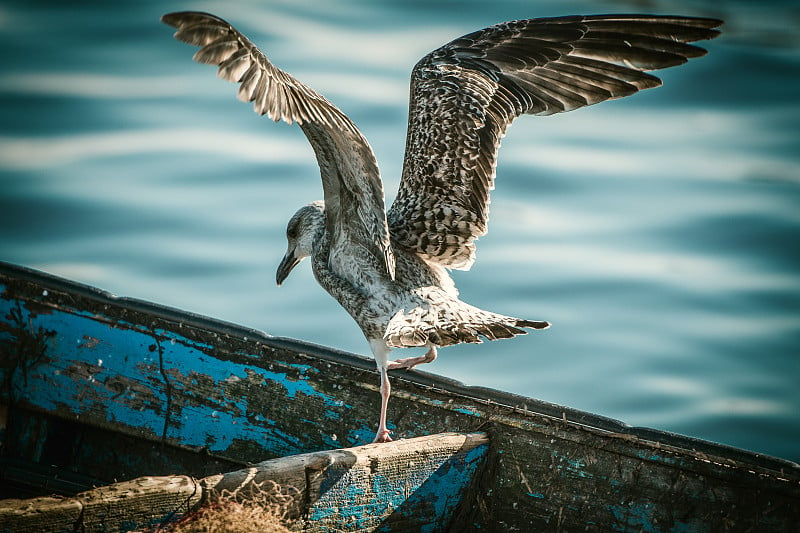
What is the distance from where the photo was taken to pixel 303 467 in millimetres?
3209

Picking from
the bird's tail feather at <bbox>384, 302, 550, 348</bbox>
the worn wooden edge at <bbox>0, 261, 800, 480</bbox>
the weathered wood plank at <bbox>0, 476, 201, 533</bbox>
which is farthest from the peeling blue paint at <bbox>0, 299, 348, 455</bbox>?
the weathered wood plank at <bbox>0, 476, 201, 533</bbox>

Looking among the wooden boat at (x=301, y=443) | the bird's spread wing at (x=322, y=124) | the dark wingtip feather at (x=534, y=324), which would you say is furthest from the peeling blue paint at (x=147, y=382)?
the dark wingtip feather at (x=534, y=324)

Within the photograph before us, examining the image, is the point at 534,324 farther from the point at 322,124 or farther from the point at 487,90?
the point at 487,90

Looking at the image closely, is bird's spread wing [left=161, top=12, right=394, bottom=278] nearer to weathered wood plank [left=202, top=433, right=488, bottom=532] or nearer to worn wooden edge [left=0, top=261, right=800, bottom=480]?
worn wooden edge [left=0, top=261, right=800, bottom=480]

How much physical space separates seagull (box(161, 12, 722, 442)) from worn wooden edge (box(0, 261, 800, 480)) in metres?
0.19

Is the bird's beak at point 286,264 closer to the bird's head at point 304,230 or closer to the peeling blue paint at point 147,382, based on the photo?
the bird's head at point 304,230

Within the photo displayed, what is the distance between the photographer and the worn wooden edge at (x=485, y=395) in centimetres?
355

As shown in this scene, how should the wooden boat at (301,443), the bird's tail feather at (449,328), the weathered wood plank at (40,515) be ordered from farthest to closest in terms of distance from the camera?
the bird's tail feather at (449,328), the wooden boat at (301,443), the weathered wood plank at (40,515)

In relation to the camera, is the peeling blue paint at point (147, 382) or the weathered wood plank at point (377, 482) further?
the peeling blue paint at point (147, 382)

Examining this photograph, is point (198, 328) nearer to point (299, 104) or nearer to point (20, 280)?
point (20, 280)

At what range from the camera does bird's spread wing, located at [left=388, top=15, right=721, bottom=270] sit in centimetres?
444

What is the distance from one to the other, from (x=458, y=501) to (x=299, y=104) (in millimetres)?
1560

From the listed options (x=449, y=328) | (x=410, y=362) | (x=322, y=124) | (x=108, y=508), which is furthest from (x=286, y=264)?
(x=108, y=508)

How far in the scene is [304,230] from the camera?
189 inches
